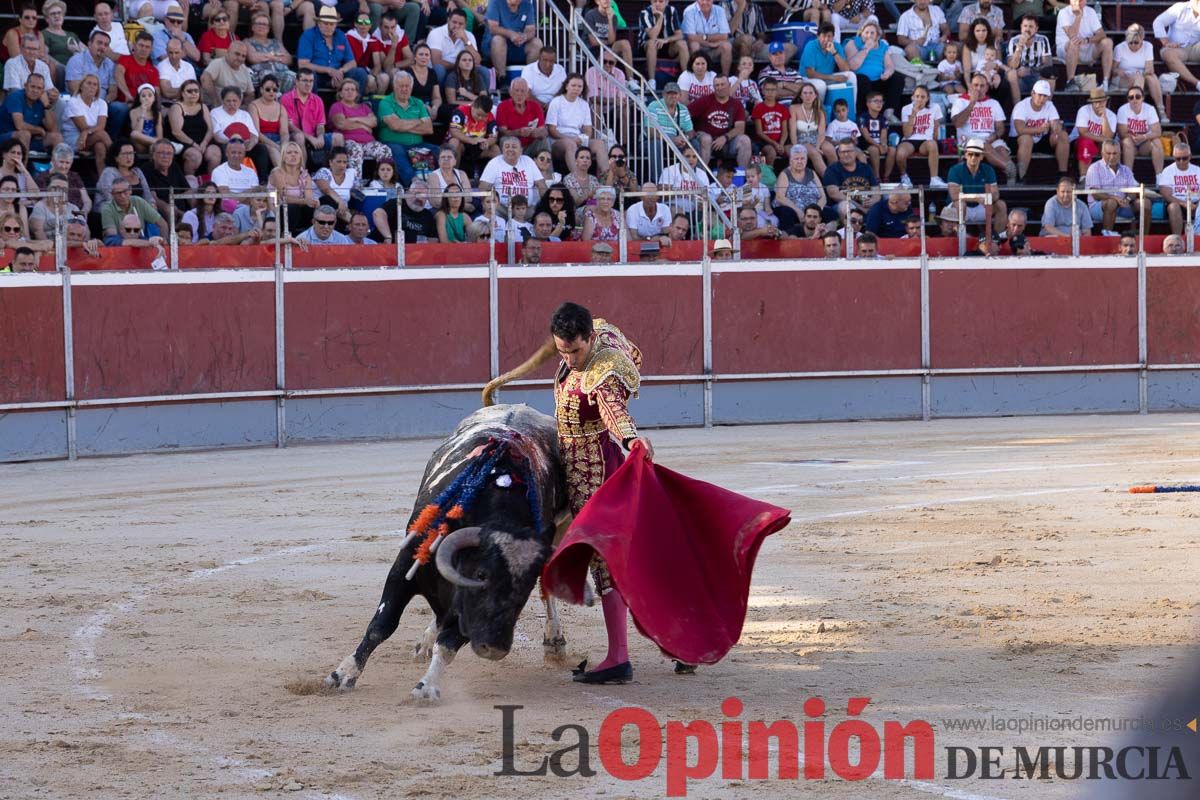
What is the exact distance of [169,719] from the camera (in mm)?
4699

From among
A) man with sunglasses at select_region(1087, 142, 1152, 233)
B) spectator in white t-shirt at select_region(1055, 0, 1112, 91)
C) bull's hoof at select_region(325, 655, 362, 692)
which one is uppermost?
spectator in white t-shirt at select_region(1055, 0, 1112, 91)

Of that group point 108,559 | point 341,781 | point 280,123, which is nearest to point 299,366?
point 280,123

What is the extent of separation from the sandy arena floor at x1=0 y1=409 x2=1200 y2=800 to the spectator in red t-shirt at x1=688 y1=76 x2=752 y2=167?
199 inches

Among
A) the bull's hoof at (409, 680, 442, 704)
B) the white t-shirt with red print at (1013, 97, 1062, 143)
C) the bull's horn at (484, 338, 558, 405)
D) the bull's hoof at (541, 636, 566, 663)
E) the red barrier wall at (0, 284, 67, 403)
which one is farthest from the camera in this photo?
the white t-shirt with red print at (1013, 97, 1062, 143)

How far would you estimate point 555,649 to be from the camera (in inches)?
217

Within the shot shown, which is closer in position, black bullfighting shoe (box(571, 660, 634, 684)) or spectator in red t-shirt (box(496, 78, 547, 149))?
black bullfighting shoe (box(571, 660, 634, 684))

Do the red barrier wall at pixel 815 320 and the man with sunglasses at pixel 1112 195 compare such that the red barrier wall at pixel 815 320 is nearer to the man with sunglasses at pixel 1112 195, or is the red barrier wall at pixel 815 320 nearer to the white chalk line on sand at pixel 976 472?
the man with sunglasses at pixel 1112 195

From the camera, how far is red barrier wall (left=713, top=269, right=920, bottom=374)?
13.6m

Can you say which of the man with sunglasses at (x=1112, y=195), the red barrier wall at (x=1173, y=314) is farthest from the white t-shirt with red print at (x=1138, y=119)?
the red barrier wall at (x=1173, y=314)

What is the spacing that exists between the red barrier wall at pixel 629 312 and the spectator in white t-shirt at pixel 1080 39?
20.1 ft

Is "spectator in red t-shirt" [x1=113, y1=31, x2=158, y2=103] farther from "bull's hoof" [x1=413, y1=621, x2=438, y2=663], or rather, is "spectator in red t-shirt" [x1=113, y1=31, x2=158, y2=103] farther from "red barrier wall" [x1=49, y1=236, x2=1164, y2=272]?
"bull's hoof" [x1=413, y1=621, x2=438, y2=663]

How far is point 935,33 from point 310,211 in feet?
24.7

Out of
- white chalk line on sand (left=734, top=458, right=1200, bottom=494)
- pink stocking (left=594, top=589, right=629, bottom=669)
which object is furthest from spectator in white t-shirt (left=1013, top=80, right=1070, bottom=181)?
pink stocking (left=594, top=589, right=629, bottom=669)

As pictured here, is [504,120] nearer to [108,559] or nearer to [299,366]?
[299,366]
